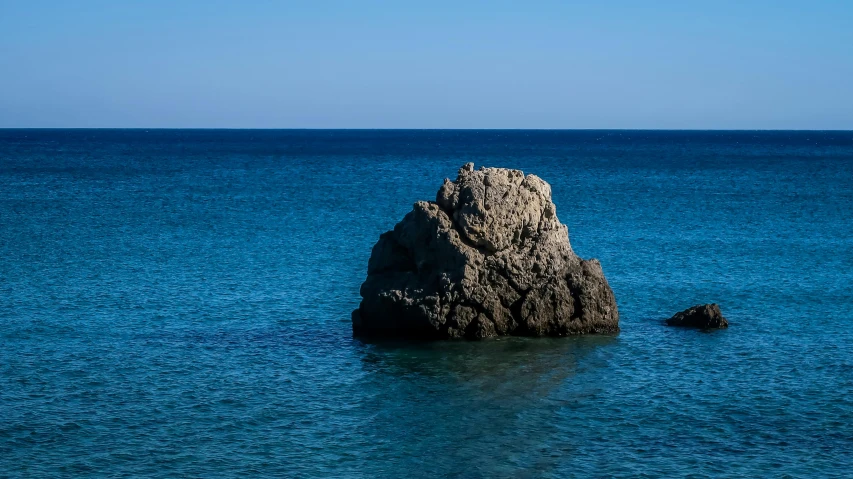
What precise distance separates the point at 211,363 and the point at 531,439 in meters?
10.7

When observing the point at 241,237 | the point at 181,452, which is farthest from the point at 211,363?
the point at 241,237

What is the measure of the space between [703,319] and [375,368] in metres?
11.6

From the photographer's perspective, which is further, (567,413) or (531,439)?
(567,413)

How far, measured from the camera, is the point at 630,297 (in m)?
37.8

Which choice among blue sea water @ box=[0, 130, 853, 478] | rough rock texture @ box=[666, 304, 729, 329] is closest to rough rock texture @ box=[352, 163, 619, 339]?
blue sea water @ box=[0, 130, 853, 478]

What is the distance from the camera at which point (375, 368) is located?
28391 millimetres

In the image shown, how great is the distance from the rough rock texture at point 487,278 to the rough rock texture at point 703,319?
A: 2.67m

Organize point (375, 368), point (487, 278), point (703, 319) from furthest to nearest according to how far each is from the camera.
Result: point (703, 319), point (487, 278), point (375, 368)

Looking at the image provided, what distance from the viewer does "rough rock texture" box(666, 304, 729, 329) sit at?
107ft

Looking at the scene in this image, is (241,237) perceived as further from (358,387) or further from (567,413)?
(567,413)

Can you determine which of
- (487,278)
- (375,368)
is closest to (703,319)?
(487,278)

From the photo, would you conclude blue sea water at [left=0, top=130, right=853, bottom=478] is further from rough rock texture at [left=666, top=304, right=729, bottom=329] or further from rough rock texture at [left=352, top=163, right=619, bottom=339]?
rough rock texture at [left=352, top=163, right=619, bottom=339]

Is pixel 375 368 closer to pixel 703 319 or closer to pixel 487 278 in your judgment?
pixel 487 278

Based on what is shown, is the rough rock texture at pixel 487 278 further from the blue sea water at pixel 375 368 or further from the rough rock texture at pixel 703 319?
the rough rock texture at pixel 703 319
